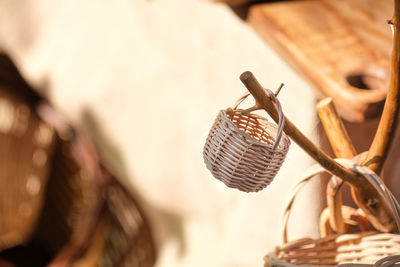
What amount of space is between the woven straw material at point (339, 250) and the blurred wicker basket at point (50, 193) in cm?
53

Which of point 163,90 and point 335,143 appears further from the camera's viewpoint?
point 163,90

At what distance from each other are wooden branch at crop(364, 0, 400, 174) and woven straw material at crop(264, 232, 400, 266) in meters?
0.05

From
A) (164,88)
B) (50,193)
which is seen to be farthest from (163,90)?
(50,193)

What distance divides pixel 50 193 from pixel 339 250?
2.67 ft

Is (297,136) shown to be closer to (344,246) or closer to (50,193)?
(344,246)

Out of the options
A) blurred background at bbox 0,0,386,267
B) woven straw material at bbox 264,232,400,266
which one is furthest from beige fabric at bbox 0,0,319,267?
woven straw material at bbox 264,232,400,266

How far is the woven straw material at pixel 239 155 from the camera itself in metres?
0.31

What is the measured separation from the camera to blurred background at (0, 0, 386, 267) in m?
0.67

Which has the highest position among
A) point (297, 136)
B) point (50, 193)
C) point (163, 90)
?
point (297, 136)

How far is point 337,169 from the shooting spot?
1.13 ft

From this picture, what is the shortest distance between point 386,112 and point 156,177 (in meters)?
0.54

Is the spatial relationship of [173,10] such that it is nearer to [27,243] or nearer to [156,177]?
[156,177]

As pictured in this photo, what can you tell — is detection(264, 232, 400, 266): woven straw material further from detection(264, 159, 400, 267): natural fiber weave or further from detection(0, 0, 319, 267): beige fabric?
detection(0, 0, 319, 267): beige fabric

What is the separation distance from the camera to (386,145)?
14.0 inches
